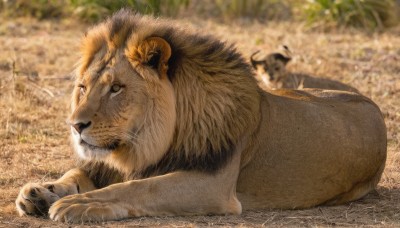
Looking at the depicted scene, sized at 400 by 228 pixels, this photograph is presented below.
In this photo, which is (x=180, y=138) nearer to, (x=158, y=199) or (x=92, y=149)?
(x=158, y=199)

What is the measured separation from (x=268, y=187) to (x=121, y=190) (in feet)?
3.35

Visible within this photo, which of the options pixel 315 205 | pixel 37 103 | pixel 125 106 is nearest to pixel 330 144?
pixel 315 205

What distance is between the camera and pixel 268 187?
5.36m

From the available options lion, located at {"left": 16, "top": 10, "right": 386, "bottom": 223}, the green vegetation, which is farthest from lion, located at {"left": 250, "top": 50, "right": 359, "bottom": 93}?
lion, located at {"left": 16, "top": 10, "right": 386, "bottom": 223}

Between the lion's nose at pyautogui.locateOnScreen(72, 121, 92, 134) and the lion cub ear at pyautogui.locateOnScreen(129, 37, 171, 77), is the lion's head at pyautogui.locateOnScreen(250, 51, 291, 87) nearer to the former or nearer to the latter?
the lion cub ear at pyautogui.locateOnScreen(129, 37, 171, 77)

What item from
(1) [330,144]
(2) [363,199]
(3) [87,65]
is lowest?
(2) [363,199]

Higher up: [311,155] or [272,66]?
[311,155]

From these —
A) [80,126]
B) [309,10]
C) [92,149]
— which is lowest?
[92,149]

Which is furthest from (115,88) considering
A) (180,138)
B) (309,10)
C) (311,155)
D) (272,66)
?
(309,10)

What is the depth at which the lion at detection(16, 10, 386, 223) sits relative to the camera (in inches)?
189

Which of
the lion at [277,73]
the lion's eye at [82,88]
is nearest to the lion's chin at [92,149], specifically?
the lion's eye at [82,88]

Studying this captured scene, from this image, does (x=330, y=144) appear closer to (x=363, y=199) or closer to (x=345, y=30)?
(x=363, y=199)

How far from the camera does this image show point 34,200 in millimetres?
4848

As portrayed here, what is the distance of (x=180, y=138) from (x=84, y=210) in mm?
752
